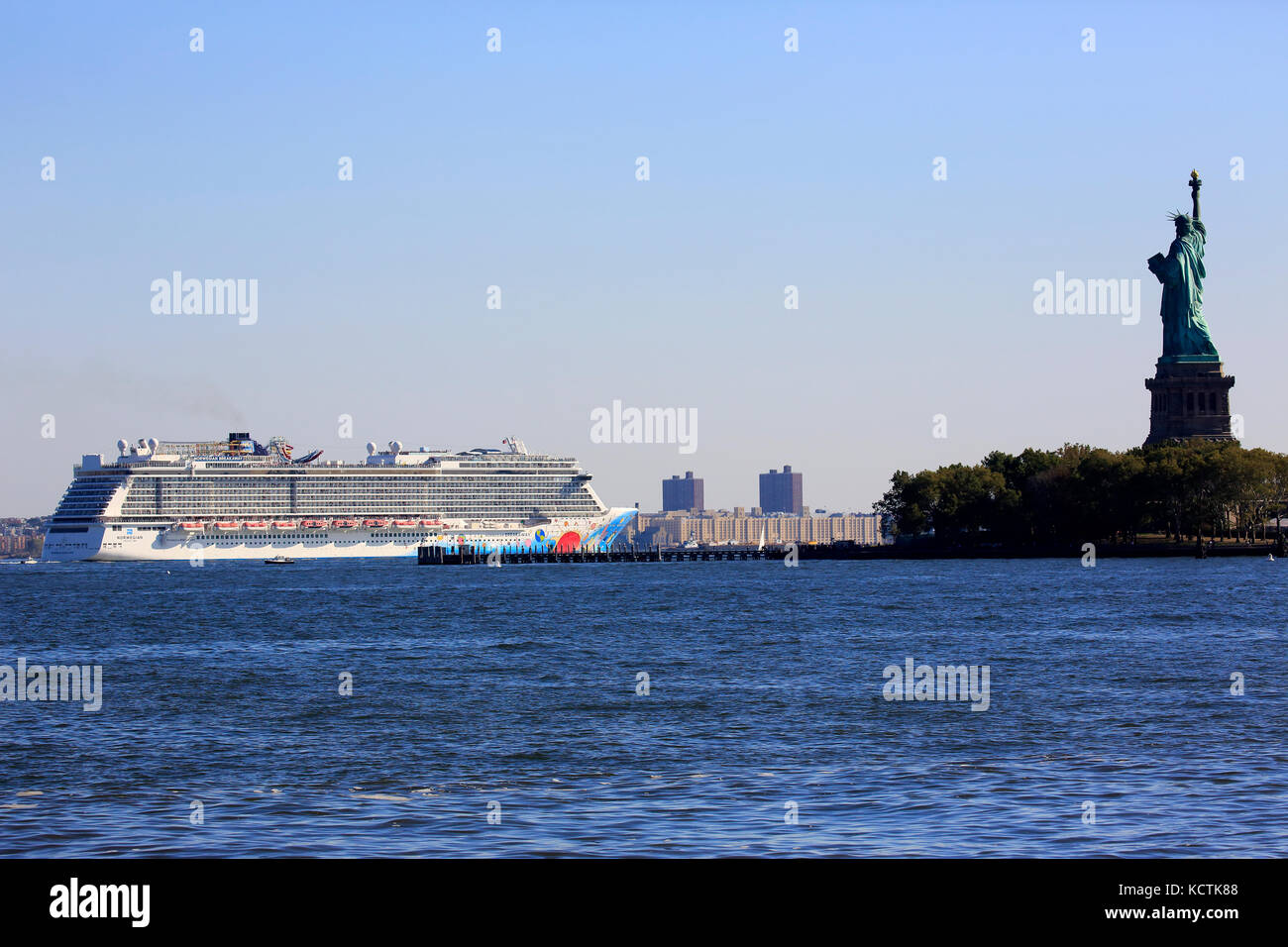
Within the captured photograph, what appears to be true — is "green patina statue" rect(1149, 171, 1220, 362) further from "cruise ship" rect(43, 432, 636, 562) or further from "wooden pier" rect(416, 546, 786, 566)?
"cruise ship" rect(43, 432, 636, 562)

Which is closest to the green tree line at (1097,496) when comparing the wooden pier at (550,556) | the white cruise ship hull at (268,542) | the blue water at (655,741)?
the wooden pier at (550,556)

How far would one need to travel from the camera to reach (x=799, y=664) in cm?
3769

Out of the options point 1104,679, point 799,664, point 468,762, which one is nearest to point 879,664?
point 799,664

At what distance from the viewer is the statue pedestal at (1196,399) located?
145625 millimetres

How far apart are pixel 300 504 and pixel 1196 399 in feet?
319

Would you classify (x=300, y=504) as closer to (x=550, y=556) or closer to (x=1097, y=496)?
(x=550, y=556)

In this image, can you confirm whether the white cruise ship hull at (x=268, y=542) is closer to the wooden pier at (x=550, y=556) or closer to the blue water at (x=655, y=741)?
the wooden pier at (x=550, y=556)

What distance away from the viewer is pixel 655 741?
23484mm

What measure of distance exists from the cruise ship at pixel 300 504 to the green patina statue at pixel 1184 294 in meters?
71.4

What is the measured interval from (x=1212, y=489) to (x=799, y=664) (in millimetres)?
96569

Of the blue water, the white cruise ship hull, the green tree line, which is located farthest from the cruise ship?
the blue water

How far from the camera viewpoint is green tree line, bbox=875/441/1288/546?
12394cm
